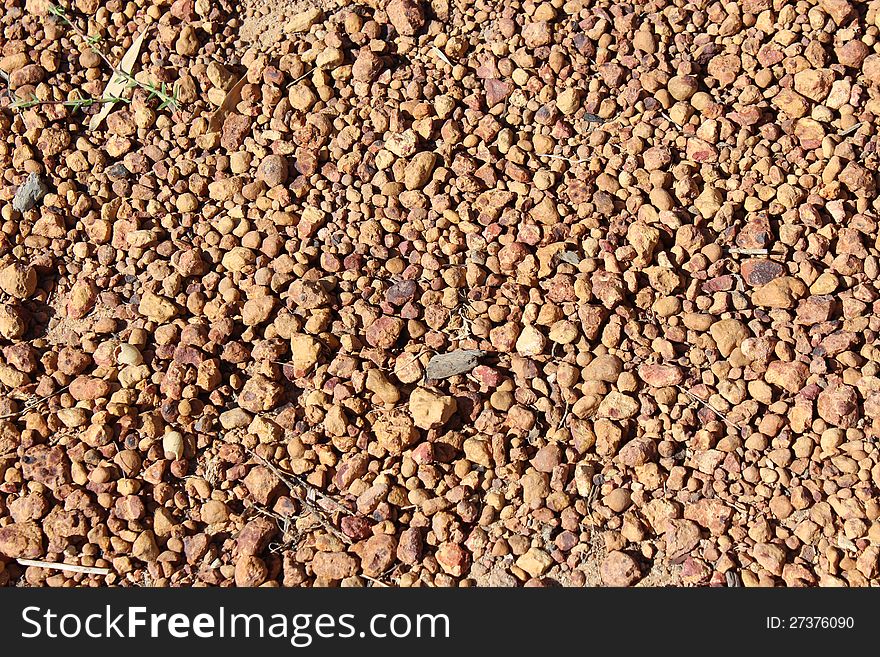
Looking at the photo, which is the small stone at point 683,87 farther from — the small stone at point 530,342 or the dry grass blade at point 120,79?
the dry grass blade at point 120,79

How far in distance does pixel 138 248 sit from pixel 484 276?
3.38ft

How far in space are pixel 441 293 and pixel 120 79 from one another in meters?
1.32

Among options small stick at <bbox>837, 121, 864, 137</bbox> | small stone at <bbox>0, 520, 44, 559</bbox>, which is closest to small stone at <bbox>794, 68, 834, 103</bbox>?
small stick at <bbox>837, 121, 864, 137</bbox>

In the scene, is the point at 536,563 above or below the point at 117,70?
below

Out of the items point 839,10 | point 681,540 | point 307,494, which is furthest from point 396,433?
point 839,10

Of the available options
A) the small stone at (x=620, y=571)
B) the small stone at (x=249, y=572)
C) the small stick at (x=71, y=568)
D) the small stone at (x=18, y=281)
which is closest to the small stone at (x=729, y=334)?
the small stone at (x=620, y=571)

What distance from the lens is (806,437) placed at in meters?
2.13

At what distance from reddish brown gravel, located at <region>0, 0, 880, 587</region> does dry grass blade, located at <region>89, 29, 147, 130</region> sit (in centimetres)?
1

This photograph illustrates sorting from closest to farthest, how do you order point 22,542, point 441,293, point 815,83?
point 22,542, point 441,293, point 815,83

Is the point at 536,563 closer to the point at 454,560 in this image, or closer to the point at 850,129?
the point at 454,560

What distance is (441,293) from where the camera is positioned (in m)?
2.37

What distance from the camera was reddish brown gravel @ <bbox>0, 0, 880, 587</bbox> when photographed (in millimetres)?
2121

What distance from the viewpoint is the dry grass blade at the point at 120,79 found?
2.70 m

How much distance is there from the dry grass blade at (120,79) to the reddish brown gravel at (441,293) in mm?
14
